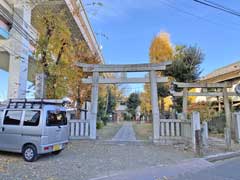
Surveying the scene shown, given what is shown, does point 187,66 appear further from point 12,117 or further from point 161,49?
point 12,117

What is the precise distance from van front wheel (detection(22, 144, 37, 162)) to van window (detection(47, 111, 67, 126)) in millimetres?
876

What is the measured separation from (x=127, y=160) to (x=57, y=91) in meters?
5.42

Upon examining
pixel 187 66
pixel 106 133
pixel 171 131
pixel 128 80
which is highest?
pixel 187 66

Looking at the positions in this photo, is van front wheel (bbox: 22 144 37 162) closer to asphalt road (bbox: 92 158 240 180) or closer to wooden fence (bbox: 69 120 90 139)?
asphalt road (bbox: 92 158 240 180)

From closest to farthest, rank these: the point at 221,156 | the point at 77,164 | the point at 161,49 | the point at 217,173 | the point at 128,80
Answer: the point at 217,173
the point at 77,164
the point at 221,156
the point at 128,80
the point at 161,49

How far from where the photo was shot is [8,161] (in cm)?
672

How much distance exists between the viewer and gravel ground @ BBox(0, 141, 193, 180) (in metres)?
5.37

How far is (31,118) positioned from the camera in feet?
23.1

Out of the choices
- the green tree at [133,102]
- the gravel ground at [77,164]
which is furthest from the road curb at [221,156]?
the green tree at [133,102]

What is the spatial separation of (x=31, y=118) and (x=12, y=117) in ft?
2.73

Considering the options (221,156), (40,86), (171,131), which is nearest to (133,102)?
(171,131)

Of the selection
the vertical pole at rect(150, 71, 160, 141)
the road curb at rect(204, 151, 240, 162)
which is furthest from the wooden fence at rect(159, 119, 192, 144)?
the road curb at rect(204, 151, 240, 162)

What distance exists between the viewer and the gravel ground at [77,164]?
537 centimetres

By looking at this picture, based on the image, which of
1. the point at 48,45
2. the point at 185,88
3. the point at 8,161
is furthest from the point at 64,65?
the point at 185,88
